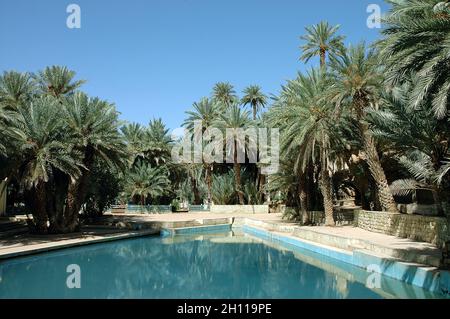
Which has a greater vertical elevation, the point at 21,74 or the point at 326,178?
the point at 21,74

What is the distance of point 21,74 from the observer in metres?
24.3

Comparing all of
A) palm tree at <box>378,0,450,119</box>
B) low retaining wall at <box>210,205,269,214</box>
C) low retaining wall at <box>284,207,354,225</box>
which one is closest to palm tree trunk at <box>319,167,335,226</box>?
low retaining wall at <box>284,207,354,225</box>

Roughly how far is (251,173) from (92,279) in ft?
86.9

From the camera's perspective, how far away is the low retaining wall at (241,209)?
3428 cm

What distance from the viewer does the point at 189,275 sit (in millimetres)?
12406

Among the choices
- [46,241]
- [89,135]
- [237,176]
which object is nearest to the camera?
[46,241]

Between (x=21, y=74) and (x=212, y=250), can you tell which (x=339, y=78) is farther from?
(x=21, y=74)

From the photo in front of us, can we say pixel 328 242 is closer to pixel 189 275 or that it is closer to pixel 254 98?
pixel 189 275

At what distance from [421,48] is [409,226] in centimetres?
748

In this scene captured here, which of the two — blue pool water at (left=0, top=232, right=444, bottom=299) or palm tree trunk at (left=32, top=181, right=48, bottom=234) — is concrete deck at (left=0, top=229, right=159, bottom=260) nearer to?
blue pool water at (left=0, top=232, right=444, bottom=299)

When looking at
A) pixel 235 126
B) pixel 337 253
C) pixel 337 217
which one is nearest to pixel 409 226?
pixel 337 253

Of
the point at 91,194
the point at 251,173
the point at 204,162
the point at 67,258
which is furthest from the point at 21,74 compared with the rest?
the point at 251,173

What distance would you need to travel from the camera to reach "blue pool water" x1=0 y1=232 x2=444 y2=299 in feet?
32.3

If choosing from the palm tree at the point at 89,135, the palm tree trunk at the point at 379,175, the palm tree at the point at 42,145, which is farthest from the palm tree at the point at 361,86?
the palm tree at the point at 42,145
